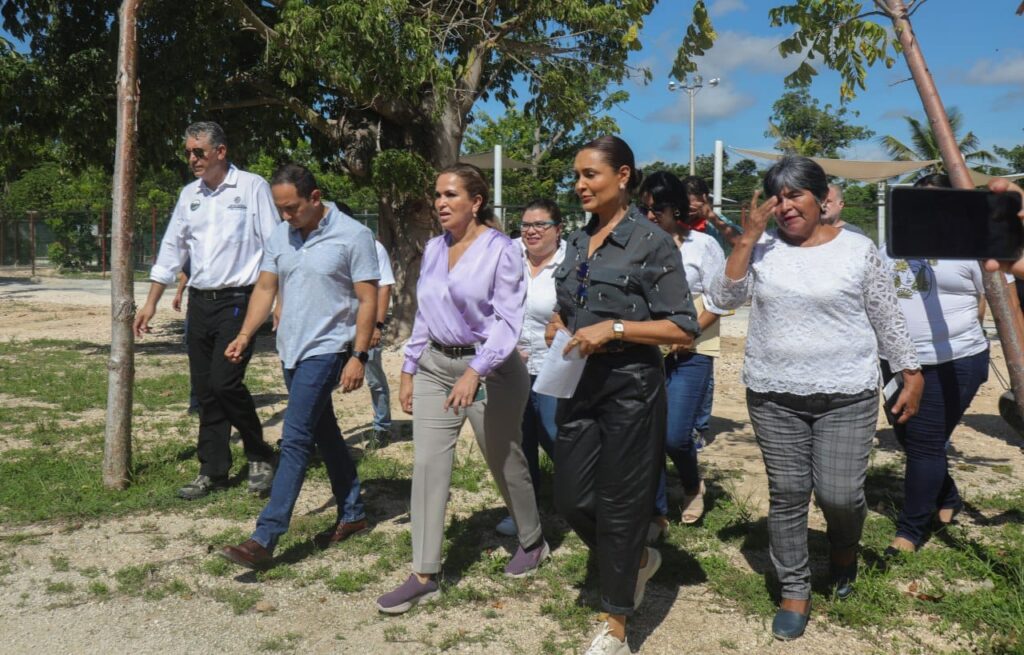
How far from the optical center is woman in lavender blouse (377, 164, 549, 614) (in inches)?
158

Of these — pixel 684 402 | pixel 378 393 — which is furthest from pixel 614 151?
pixel 378 393

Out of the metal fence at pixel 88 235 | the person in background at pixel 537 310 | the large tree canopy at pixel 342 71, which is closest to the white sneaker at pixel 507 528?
the person in background at pixel 537 310

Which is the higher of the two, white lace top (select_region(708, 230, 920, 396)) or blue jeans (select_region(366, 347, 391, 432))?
white lace top (select_region(708, 230, 920, 396))

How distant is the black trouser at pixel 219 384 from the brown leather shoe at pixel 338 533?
97cm

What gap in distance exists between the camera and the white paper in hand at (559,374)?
11.0 feet

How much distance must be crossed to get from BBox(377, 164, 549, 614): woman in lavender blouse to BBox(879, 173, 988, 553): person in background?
197 centimetres

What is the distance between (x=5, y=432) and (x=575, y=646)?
5.40 metres

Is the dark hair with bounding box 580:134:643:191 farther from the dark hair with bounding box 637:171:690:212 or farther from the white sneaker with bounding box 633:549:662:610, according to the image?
the white sneaker with bounding box 633:549:662:610

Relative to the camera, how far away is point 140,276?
2991 cm

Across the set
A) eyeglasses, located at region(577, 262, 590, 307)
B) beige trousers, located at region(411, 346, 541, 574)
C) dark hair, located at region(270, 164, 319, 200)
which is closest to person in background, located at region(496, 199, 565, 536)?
beige trousers, located at region(411, 346, 541, 574)

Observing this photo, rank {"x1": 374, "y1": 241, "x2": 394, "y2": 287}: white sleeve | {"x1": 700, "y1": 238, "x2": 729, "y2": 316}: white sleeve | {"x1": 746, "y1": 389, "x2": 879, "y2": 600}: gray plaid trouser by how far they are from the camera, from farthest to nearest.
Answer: {"x1": 374, "y1": 241, "x2": 394, "y2": 287}: white sleeve, {"x1": 700, "y1": 238, "x2": 729, "y2": 316}: white sleeve, {"x1": 746, "y1": 389, "x2": 879, "y2": 600}: gray plaid trouser

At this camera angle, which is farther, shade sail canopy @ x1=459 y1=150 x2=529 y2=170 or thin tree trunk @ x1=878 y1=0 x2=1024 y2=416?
shade sail canopy @ x1=459 y1=150 x2=529 y2=170

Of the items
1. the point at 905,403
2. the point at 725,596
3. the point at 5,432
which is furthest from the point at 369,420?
the point at 905,403

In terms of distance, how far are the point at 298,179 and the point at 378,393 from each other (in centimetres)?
271
